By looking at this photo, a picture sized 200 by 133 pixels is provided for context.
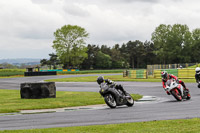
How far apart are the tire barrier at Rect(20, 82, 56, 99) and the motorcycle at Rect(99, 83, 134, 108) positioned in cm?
586

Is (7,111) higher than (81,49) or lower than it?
lower

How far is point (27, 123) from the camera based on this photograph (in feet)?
36.4

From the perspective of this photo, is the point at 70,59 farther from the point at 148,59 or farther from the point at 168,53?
the point at 148,59

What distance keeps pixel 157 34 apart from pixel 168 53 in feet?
29.9

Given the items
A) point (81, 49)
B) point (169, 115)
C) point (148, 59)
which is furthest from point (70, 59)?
point (169, 115)

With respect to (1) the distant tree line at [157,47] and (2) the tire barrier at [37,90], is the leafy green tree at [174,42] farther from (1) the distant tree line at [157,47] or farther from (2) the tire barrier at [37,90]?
(2) the tire barrier at [37,90]

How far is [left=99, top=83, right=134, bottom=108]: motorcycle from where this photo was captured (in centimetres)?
1514

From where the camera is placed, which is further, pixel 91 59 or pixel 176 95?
pixel 91 59

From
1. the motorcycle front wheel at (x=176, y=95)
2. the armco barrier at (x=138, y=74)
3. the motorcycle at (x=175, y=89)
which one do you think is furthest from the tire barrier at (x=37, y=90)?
the armco barrier at (x=138, y=74)

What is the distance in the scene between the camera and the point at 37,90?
20234 millimetres

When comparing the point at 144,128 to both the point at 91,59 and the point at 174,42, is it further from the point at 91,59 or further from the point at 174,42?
the point at 91,59

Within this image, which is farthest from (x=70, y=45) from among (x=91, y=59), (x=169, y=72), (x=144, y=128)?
A: (x=144, y=128)

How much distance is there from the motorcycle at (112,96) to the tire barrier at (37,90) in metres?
5.86

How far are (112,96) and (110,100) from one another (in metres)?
0.20
